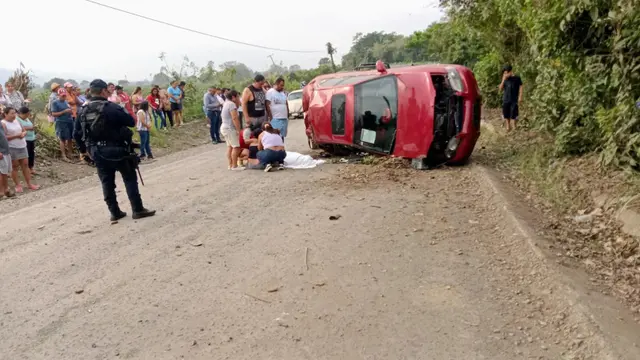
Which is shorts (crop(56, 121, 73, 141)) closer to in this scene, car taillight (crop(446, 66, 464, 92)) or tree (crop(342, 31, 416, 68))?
car taillight (crop(446, 66, 464, 92))

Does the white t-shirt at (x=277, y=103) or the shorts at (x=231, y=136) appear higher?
the white t-shirt at (x=277, y=103)

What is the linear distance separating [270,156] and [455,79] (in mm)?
3495

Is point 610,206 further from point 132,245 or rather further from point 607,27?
point 132,245

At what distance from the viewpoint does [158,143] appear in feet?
52.4

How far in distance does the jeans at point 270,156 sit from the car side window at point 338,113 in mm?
1138

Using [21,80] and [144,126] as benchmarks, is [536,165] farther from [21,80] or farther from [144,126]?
[21,80]

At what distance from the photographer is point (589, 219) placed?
19.0 feet

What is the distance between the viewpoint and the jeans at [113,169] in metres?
6.59

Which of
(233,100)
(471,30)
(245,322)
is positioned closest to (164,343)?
(245,322)

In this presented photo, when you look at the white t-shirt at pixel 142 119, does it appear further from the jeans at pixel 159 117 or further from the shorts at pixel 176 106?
the shorts at pixel 176 106

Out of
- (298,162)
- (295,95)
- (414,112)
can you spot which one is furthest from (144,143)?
(295,95)

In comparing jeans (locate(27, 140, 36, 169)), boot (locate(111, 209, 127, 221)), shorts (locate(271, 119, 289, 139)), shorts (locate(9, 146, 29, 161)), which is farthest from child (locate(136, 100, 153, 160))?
boot (locate(111, 209, 127, 221))

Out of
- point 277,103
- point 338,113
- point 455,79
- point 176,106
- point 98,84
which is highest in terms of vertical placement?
point 98,84

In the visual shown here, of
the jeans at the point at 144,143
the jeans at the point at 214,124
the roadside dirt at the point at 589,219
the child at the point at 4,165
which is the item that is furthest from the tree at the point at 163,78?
the roadside dirt at the point at 589,219
